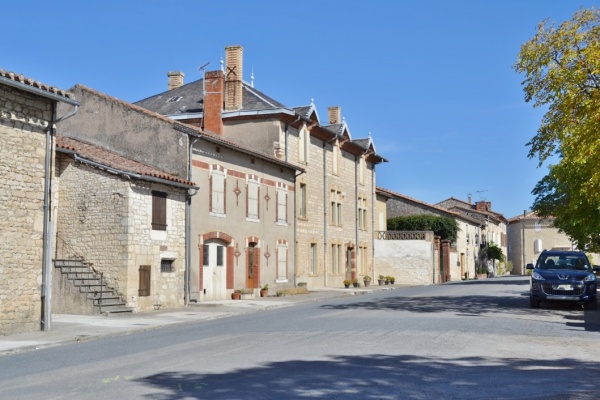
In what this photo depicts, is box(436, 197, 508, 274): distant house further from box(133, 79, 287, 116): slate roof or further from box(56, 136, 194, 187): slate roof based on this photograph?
box(56, 136, 194, 187): slate roof

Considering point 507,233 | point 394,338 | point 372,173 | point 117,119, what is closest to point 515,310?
point 394,338

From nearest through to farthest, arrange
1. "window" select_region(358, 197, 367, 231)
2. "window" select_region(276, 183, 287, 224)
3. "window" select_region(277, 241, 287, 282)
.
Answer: "window" select_region(277, 241, 287, 282) → "window" select_region(276, 183, 287, 224) → "window" select_region(358, 197, 367, 231)

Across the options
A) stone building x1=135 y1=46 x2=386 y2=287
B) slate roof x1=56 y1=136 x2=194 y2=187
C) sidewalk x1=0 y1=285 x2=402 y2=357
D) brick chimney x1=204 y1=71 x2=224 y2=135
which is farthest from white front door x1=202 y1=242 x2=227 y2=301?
brick chimney x1=204 y1=71 x2=224 y2=135

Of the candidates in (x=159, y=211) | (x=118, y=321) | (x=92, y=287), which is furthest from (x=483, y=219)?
(x=118, y=321)

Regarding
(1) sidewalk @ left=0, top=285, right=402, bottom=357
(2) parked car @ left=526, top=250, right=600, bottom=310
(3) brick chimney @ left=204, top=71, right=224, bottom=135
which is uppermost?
(3) brick chimney @ left=204, top=71, right=224, bottom=135

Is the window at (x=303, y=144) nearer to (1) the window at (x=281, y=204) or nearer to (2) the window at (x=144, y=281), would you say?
(1) the window at (x=281, y=204)

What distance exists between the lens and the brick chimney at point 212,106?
36169mm

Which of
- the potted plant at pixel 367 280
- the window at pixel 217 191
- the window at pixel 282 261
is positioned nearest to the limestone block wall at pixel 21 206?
the window at pixel 217 191

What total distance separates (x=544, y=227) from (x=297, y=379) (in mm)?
95878

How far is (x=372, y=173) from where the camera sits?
4931cm

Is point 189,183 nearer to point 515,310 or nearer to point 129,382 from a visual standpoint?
point 515,310

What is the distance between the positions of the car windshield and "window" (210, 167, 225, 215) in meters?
12.3

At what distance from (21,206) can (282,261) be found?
18.9m

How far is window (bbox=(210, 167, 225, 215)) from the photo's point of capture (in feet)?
93.5
